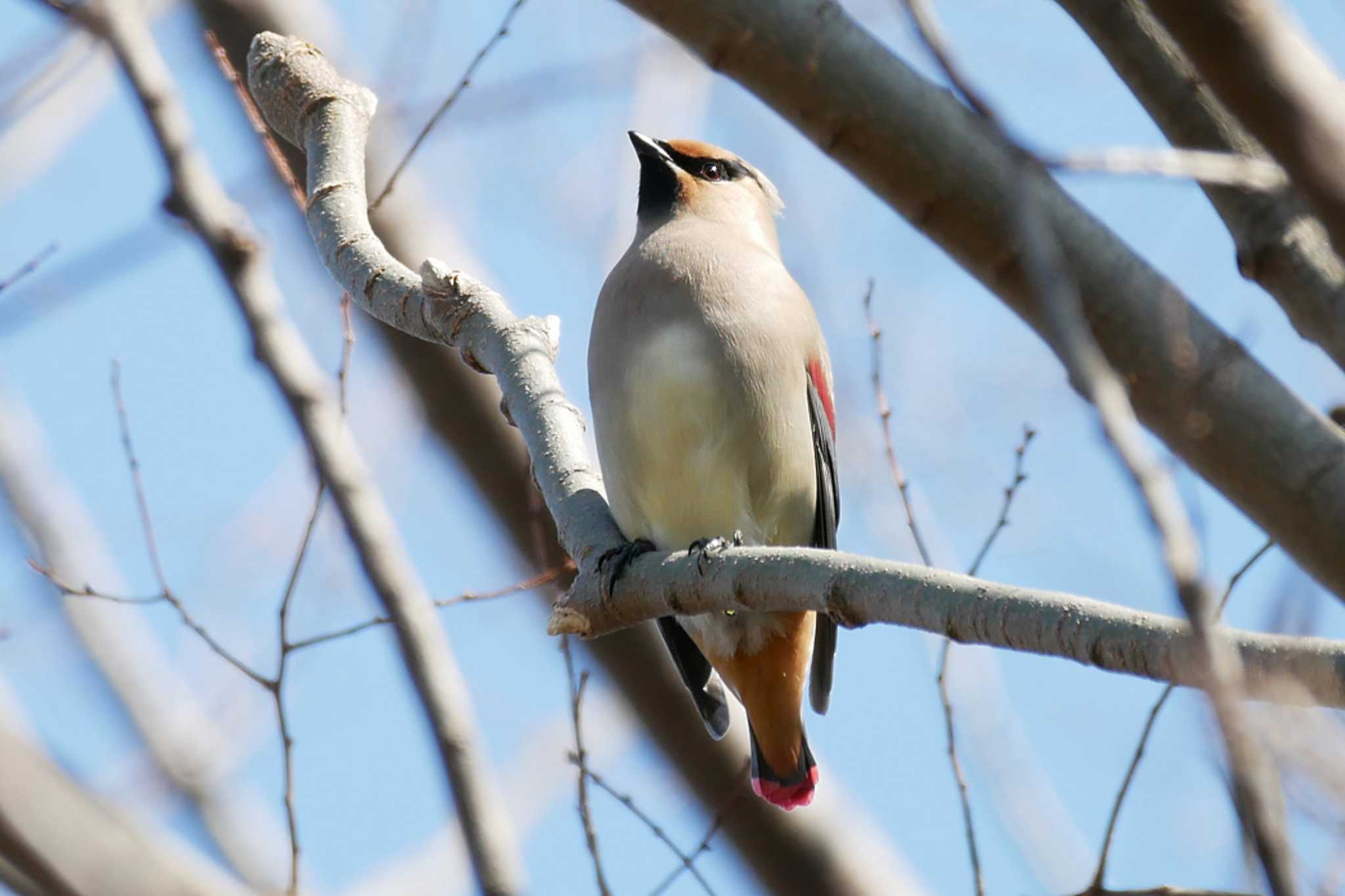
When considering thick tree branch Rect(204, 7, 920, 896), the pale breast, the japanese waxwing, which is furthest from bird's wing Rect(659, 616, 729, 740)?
A: the pale breast

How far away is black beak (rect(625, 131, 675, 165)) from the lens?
506 centimetres

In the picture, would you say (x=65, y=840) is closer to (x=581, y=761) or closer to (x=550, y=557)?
(x=581, y=761)

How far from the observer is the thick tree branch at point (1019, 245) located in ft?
8.28

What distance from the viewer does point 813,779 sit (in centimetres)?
429

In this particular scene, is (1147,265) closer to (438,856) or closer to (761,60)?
(761,60)

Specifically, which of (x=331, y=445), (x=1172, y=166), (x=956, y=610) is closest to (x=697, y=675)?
(x=331, y=445)

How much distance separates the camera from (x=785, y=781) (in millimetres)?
4281

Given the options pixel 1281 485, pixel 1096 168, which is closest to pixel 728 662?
pixel 1281 485

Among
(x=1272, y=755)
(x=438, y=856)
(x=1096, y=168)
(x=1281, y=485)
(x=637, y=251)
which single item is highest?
(x=1096, y=168)

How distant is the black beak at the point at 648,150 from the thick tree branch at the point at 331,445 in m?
1.70

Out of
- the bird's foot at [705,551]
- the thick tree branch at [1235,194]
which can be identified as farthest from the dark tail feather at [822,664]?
the thick tree branch at [1235,194]

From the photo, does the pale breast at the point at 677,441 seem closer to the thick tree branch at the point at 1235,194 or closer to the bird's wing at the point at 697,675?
the bird's wing at the point at 697,675

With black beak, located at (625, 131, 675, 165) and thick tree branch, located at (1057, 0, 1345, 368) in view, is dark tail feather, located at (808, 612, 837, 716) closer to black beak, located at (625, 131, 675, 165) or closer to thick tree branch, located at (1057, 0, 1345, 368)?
black beak, located at (625, 131, 675, 165)

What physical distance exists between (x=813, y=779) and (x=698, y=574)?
4.74 feet
